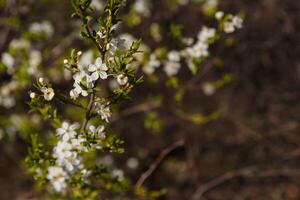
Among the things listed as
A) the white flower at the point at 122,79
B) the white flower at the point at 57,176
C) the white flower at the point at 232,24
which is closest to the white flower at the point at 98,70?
the white flower at the point at 122,79

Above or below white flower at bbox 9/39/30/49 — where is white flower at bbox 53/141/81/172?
below

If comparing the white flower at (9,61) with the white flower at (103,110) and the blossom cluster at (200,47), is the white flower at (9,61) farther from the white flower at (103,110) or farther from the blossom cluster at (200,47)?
the white flower at (103,110)

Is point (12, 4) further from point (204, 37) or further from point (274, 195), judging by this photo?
point (274, 195)

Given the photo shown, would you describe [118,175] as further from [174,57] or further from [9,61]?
[9,61]

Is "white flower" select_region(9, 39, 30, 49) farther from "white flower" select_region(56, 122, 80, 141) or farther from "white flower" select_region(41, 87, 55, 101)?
"white flower" select_region(41, 87, 55, 101)

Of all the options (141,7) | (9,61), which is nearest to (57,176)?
(9,61)

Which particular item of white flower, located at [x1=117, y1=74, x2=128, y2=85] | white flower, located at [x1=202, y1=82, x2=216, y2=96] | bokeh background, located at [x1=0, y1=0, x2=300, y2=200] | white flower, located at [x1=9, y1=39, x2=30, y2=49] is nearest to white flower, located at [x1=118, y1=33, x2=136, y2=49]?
white flower, located at [x1=117, y1=74, x2=128, y2=85]

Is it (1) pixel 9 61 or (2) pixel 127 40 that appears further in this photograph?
(1) pixel 9 61

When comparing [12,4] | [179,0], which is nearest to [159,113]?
[179,0]
